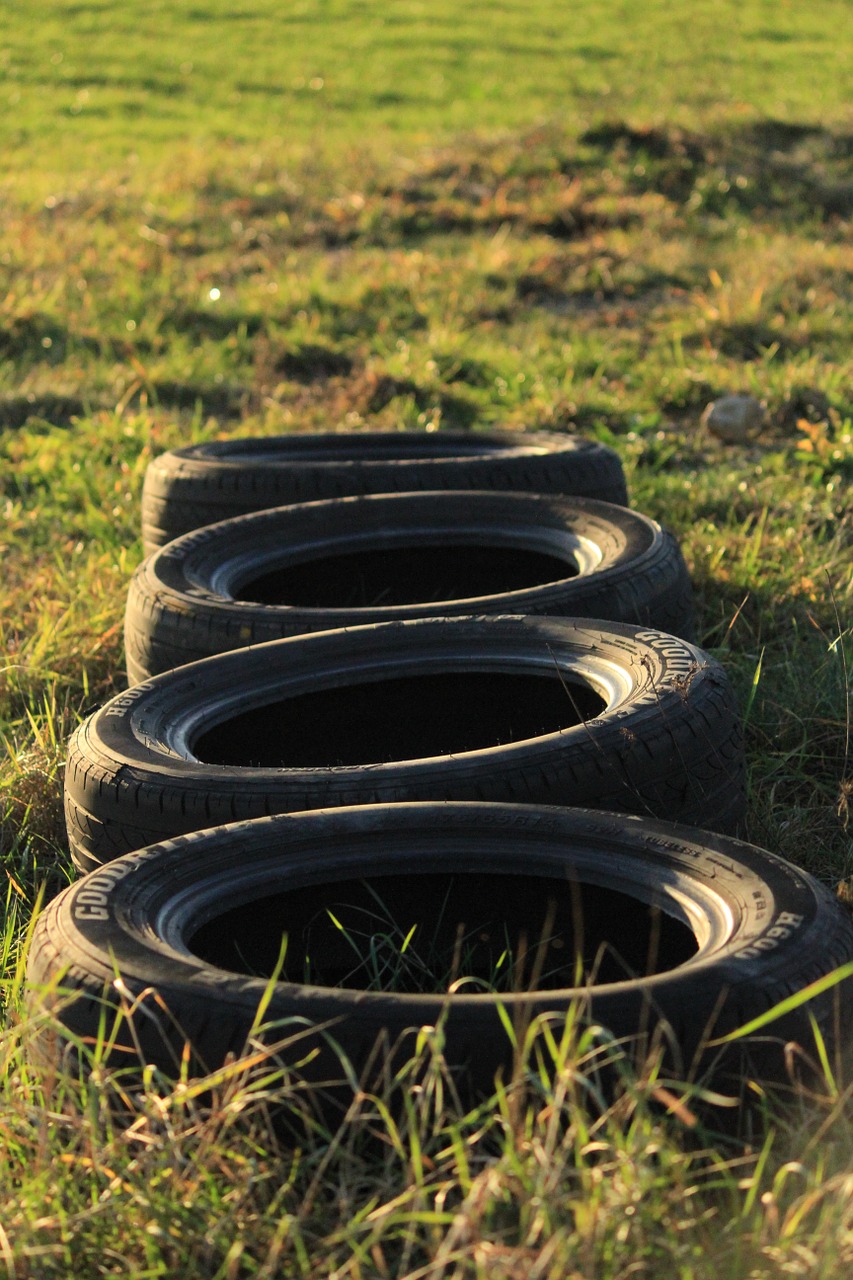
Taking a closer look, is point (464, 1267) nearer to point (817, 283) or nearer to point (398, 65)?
point (817, 283)

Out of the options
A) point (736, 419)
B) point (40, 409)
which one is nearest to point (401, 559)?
point (736, 419)

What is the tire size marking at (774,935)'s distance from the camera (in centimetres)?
245


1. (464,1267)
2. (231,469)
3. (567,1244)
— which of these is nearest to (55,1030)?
(464,1267)

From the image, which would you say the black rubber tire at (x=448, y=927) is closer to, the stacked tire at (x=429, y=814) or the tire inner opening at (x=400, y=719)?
the stacked tire at (x=429, y=814)

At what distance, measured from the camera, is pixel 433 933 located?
9.88 feet

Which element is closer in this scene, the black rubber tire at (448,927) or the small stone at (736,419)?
the black rubber tire at (448,927)

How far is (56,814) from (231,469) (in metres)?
1.85

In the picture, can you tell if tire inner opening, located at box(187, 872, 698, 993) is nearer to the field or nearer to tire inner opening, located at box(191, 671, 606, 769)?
the field

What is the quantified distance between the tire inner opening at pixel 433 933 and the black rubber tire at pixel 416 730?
245 millimetres

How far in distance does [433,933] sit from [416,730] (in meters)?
0.97

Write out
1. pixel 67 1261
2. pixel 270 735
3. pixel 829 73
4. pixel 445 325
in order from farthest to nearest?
pixel 829 73
pixel 445 325
pixel 270 735
pixel 67 1261

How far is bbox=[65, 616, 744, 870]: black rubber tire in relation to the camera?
10.4ft

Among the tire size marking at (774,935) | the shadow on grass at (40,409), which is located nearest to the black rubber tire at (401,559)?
the tire size marking at (774,935)

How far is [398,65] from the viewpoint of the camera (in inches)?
862
